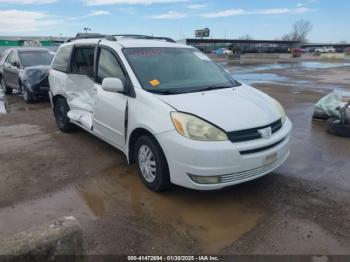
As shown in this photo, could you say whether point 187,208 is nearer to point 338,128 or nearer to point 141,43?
point 141,43

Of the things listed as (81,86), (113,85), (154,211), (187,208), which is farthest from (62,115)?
(187,208)

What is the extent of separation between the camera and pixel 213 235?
327cm

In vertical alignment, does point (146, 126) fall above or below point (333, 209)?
above

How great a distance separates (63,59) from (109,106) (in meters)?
2.46

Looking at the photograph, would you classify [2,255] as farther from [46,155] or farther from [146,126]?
[46,155]

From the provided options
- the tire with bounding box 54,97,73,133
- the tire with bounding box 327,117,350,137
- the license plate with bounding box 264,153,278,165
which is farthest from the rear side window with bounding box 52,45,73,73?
the tire with bounding box 327,117,350,137

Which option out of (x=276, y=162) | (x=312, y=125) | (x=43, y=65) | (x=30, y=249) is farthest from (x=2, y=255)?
(x=43, y=65)

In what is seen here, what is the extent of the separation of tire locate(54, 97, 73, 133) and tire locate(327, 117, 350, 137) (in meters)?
5.06

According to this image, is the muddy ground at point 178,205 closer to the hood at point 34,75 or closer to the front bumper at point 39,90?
the front bumper at point 39,90

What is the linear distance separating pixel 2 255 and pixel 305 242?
2.51 meters

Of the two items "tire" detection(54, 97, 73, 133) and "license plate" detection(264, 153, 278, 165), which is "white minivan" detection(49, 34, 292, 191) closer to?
"license plate" detection(264, 153, 278, 165)

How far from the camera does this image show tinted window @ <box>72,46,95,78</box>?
5559mm

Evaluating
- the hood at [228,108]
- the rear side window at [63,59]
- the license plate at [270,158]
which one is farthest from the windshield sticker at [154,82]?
the rear side window at [63,59]

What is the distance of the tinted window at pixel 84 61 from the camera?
219 inches
